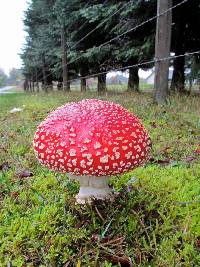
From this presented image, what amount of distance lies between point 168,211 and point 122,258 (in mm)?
598

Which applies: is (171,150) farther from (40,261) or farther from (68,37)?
(68,37)

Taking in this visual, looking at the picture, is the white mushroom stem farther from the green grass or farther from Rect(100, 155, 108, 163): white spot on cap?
Rect(100, 155, 108, 163): white spot on cap

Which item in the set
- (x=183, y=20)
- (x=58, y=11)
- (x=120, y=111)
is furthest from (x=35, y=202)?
(x=58, y=11)

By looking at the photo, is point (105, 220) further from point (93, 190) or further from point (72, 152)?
point (72, 152)

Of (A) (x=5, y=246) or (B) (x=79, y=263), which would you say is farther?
(A) (x=5, y=246)

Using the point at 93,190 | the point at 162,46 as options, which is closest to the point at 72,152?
the point at 93,190

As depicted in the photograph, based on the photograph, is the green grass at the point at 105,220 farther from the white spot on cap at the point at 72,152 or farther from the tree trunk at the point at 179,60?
the tree trunk at the point at 179,60

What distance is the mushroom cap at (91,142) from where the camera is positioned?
6.26 feet

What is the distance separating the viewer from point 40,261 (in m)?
2.03

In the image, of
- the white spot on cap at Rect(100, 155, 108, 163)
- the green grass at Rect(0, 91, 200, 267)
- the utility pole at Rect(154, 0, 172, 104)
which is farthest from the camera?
the utility pole at Rect(154, 0, 172, 104)

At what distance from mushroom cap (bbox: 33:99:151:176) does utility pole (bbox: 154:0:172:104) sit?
4.84 metres

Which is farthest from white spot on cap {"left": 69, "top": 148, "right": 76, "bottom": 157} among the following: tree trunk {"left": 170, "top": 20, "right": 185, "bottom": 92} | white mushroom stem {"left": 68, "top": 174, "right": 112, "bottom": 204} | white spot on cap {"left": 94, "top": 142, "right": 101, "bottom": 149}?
tree trunk {"left": 170, "top": 20, "right": 185, "bottom": 92}

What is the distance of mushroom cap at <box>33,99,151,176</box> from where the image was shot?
6.26 ft

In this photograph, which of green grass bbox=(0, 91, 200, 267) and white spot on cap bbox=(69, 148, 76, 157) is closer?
white spot on cap bbox=(69, 148, 76, 157)
